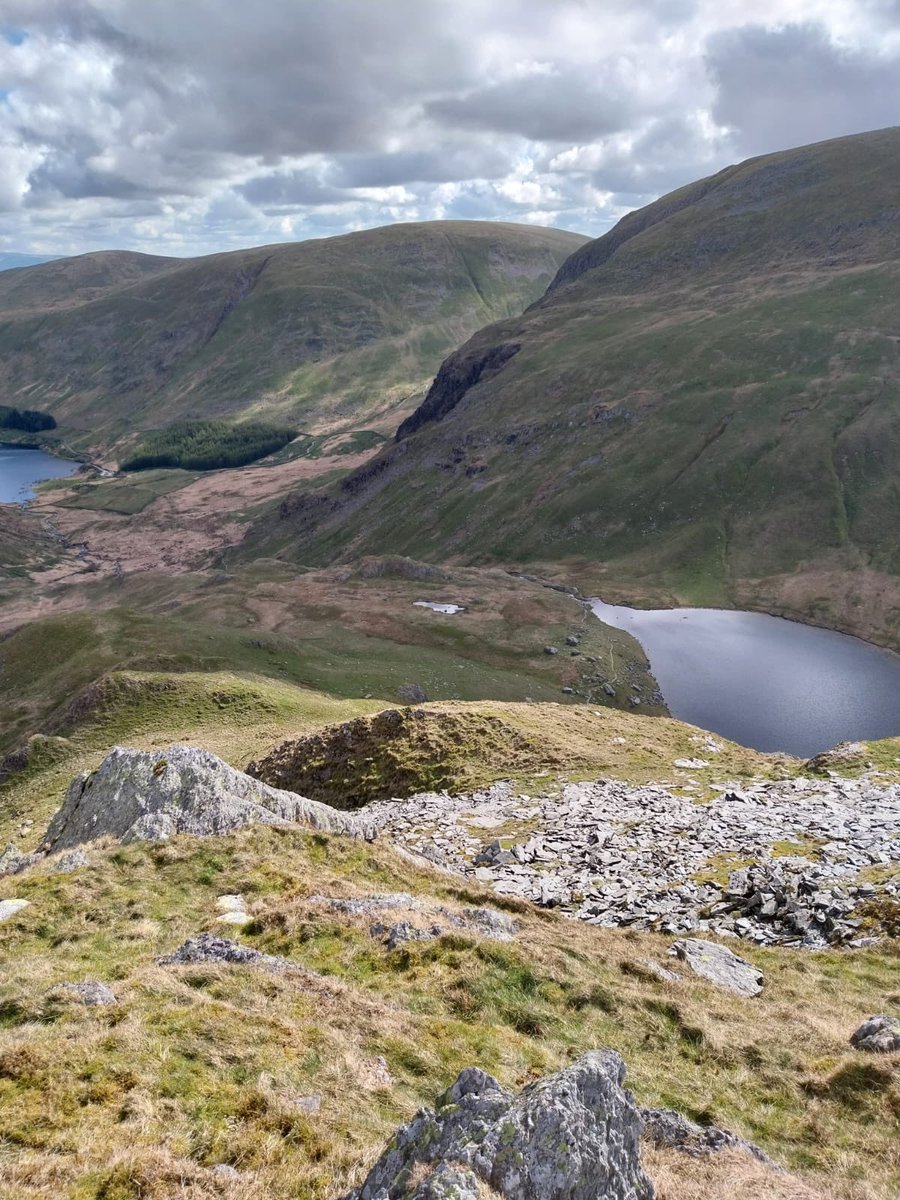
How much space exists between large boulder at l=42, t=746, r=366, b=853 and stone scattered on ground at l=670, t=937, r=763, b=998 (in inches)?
500

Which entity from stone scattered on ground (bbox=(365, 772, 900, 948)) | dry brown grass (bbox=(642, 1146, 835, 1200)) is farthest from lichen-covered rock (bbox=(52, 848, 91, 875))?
dry brown grass (bbox=(642, 1146, 835, 1200))

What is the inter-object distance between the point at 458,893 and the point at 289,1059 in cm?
1147

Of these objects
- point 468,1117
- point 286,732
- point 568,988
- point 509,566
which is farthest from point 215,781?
point 509,566

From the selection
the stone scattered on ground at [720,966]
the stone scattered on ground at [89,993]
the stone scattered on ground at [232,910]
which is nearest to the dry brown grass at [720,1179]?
the stone scattered on ground at [720,966]

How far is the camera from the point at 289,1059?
13.6m

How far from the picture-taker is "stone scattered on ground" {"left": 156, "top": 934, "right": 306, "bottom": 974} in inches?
689

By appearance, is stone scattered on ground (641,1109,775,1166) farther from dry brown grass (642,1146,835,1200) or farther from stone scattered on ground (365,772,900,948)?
stone scattered on ground (365,772,900,948)

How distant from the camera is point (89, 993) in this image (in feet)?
50.4

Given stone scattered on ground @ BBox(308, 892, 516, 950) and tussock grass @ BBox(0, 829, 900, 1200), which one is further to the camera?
stone scattered on ground @ BBox(308, 892, 516, 950)

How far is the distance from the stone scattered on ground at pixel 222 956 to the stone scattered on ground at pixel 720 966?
10753 mm

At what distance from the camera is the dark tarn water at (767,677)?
9731cm

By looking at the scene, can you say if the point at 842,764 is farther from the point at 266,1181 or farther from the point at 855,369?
the point at 855,369

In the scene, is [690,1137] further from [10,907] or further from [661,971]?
[10,907]

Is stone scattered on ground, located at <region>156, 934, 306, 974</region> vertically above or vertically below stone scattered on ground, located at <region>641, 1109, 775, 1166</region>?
below
